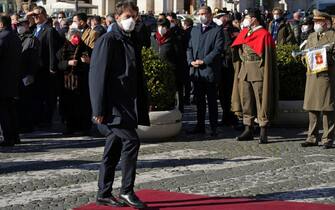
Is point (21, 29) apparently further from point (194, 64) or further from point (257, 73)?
point (257, 73)

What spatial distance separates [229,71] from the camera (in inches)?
550

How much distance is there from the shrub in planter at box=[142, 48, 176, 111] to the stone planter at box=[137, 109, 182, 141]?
0.22 meters

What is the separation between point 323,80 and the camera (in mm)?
11391

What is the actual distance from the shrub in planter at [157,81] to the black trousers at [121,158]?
4592mm

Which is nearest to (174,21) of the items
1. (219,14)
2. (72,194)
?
(219,14)

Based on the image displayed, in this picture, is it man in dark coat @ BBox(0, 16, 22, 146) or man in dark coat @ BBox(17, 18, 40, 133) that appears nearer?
man in dark coat @ BBox(0, 16, 22, 146)

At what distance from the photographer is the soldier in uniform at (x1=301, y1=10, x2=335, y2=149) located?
11.3 metres

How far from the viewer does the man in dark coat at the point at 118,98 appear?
7.51 m

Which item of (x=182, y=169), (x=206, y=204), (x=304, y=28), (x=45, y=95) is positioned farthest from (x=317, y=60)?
(x=304, y=28)

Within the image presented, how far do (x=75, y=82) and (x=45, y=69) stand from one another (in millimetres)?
→ 966

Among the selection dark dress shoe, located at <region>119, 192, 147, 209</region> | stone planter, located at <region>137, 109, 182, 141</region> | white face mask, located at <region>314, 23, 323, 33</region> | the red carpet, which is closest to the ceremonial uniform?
white face mask, located at <region>314, 23, 323, 33</region>

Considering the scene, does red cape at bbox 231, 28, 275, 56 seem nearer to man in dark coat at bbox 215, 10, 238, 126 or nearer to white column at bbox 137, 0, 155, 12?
man in dark coat at bbox 215, 10, 238, 126

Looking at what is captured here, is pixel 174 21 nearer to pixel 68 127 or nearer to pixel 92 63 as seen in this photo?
pixel 68 127

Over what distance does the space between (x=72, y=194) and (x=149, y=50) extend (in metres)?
4.62
